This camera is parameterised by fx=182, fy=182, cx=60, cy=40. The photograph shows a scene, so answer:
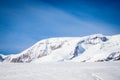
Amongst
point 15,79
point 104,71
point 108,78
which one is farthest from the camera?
point 104,71

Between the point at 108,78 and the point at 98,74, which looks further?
the point at 98,74

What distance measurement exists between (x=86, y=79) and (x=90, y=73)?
122 centimetres

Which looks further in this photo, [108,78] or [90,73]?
[90,73]

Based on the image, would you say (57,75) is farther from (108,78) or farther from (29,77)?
(108,78)

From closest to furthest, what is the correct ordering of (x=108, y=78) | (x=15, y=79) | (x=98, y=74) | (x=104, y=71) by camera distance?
1. (x=15, y=79)
2. (x=108, y=78)
3. (x=98, y=74)
4. (x=104, y=71)

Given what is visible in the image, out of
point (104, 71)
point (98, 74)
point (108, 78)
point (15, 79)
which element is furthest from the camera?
point (104, 71)

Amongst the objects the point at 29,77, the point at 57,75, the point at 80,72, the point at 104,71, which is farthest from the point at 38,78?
the point at 104,71

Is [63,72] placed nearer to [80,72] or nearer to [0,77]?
[80,72]

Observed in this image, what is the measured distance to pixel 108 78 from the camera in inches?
388

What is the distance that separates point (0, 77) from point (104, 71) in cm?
611

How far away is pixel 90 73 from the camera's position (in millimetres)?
10633

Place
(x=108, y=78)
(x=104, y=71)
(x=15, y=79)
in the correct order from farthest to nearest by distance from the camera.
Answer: (x=104, y=71) < (x=108, y=78) < (x=15, y=79)

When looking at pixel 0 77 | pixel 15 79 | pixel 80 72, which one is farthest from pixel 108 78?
pixel 0 77

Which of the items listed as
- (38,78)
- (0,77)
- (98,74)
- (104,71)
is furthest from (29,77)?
(104,71)
